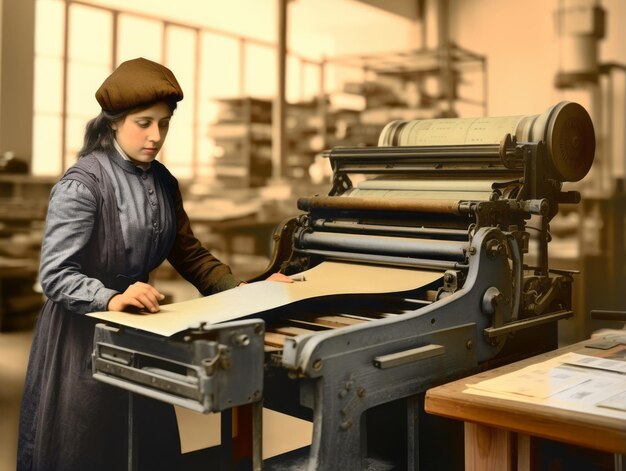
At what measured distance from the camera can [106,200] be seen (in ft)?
6.15

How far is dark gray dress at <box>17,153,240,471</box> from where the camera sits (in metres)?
1.82

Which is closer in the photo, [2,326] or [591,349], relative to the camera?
[591,349]

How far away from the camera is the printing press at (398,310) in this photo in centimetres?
145

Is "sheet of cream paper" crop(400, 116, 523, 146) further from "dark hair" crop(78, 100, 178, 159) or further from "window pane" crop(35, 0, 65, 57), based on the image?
"window pane" crop(35, 0, 65, 57)

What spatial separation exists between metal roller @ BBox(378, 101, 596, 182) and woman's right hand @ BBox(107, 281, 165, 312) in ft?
3.44

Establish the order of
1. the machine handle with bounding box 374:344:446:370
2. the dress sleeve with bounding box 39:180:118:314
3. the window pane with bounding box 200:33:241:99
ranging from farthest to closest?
the window pane with bounding box 200:33:241:99 < the dress sleeve with bounding box 39:180:118:314 < the machine handle with bounding box 374:344:446:370

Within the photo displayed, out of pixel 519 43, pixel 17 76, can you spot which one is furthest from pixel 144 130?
pixel 519 43

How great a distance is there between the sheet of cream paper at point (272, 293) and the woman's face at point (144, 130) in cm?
40

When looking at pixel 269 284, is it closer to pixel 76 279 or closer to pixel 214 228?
pixel 76 279

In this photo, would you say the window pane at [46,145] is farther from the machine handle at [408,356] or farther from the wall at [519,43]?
the machine handle at [408,356]

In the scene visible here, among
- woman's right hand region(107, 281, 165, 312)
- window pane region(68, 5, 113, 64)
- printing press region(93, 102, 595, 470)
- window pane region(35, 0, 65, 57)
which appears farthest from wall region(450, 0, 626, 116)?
woman's right hand region(107, 281, 165, 312)

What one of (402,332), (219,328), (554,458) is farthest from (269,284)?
(554,458)

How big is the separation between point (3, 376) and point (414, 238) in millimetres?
3134

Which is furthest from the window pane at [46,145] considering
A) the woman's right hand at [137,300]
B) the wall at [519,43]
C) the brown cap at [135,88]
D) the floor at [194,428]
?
the woman's right hand at [137,300]
